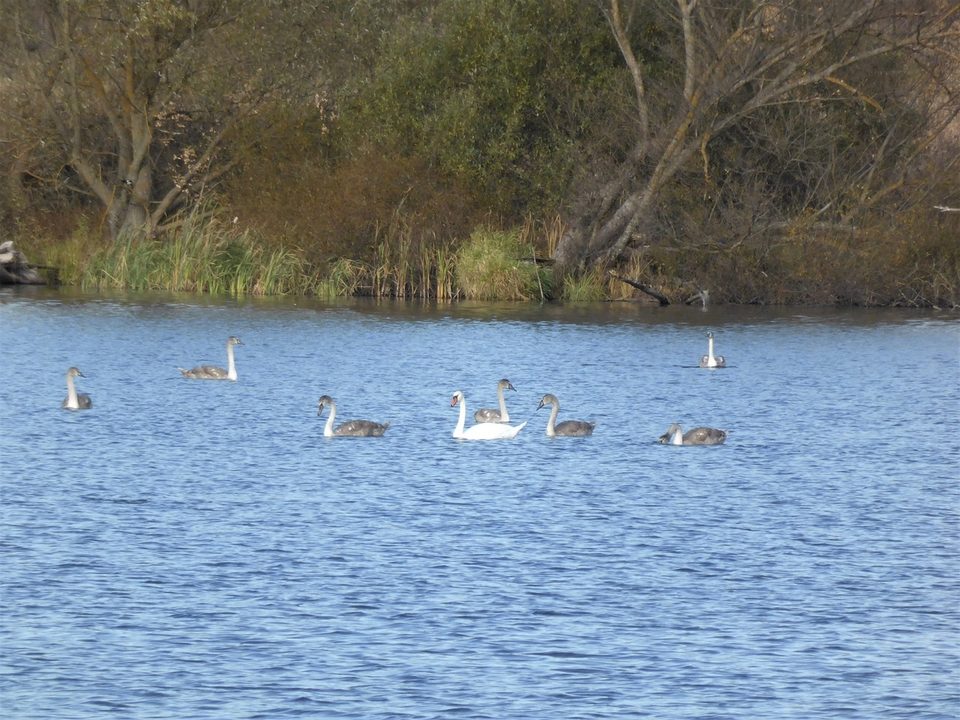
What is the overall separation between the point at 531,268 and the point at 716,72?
21.6ft

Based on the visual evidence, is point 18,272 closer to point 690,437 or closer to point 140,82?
point 140,82

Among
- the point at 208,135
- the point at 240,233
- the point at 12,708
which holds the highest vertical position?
the point at 208,135

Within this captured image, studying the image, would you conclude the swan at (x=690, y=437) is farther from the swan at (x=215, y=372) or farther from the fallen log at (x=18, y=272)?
the fallen log at (x=18, y=272)

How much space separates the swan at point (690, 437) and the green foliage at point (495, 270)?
877 inches

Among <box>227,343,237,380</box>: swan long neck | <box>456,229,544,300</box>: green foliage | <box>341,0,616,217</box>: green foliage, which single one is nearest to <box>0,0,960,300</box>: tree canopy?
<box>341,0,616,217</box>: green foliage

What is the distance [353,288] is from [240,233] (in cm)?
388

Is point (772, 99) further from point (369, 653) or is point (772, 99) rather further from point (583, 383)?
point (369, 653)

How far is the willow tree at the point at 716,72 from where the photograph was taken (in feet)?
126

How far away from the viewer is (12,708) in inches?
366

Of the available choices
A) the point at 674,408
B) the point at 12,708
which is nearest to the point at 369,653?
the point at 12,708

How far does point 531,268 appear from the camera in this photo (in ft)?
137

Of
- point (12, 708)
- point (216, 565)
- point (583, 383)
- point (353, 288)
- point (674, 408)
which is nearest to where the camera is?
point (12, 708)

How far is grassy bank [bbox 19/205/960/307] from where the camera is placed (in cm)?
4041

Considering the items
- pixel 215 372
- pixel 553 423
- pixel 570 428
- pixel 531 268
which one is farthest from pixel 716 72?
pixel 570 428
